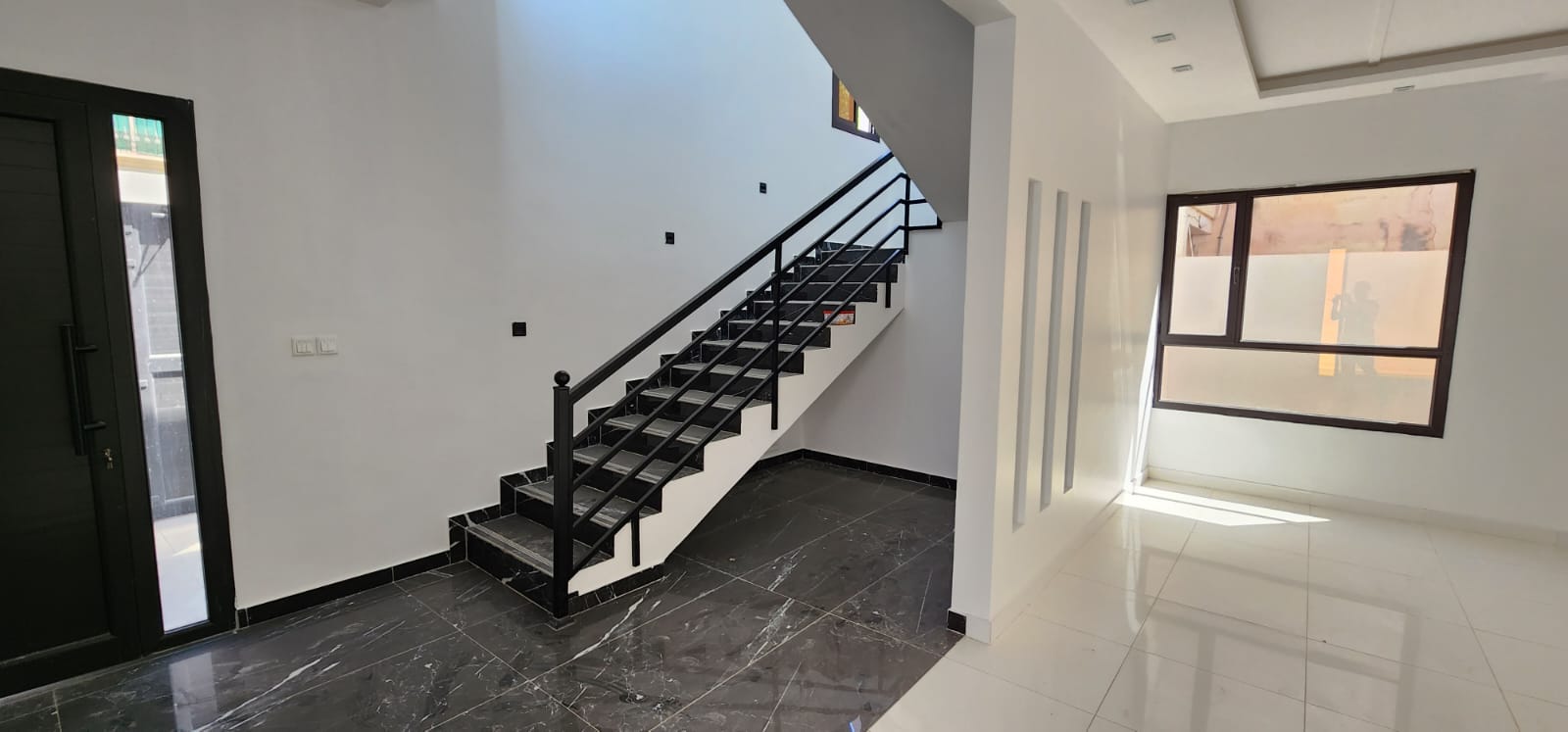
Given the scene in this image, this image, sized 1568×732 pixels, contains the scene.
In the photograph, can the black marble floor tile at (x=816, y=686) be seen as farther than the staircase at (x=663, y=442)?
No

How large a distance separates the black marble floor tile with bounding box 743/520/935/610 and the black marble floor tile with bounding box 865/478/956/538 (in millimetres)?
115

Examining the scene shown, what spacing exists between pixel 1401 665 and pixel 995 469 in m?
1.79

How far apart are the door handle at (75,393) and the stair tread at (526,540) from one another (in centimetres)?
153

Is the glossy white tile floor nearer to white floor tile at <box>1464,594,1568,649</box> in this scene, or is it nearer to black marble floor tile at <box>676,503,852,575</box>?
white floor tile at <box>1464,594,1568,649</box>

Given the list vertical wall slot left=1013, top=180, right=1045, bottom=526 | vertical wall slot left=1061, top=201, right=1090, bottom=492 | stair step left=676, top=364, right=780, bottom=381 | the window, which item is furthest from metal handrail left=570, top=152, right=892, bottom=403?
the window

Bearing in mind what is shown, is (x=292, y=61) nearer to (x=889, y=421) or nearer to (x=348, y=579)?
(x=348, y=579)

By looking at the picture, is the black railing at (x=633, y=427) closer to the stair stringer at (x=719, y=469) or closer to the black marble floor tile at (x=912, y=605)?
the stair stringer at (x=719, y=469)

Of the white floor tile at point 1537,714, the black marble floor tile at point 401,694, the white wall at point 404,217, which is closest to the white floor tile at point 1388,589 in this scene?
the white floor tile at point 1537,714

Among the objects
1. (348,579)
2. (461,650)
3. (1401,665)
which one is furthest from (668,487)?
(1401,665)

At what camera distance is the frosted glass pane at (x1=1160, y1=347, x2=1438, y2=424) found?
4.29m

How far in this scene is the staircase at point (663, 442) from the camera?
2932mm

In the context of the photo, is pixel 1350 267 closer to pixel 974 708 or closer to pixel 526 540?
pixel 974 708

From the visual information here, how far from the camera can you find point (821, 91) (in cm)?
575

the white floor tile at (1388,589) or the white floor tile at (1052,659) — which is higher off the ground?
the white floor tile at (1388,589)
